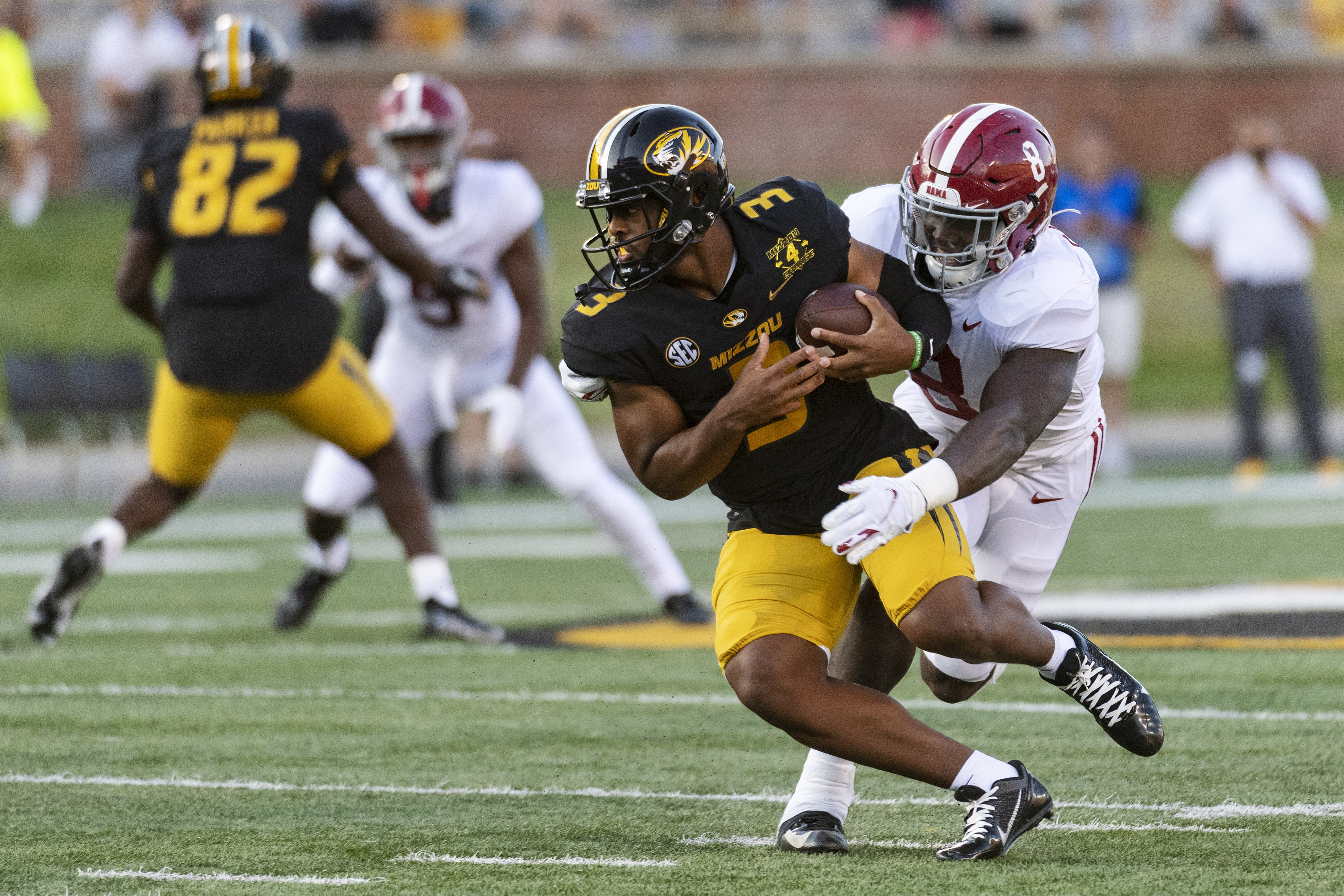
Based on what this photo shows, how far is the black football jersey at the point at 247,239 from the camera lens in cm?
591

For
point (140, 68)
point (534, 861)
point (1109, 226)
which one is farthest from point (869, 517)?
point (140, 68)

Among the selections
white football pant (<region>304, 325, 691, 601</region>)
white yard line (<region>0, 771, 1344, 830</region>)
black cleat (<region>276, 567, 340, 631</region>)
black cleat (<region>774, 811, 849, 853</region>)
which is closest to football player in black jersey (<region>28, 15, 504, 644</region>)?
white football pant (<region>304, 325, 691, 601</region>)

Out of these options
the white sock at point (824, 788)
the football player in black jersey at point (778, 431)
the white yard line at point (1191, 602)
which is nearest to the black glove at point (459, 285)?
the white yard line at point (1191, 602)

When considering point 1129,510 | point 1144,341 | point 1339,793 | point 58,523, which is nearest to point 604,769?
point 1339,793

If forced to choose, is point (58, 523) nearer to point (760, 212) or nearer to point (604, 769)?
point (604, 769)

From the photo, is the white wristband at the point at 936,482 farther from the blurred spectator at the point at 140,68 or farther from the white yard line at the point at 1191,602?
the blurred spectator at the point at 140,68

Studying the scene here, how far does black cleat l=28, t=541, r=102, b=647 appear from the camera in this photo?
18.9ft

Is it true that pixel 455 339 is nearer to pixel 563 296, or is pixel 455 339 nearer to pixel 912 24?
pixel 563 296

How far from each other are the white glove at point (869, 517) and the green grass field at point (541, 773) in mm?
593

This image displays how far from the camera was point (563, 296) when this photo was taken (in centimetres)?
1788

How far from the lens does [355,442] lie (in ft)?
20.1

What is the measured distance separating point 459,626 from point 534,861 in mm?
2794

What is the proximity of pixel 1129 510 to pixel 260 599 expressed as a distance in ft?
16.2

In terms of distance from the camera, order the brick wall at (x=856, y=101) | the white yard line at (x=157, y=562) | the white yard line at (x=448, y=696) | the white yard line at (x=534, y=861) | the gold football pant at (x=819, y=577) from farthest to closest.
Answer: the brick wall at (x=856, y=101), the white yard line at (x=157, y=562), the white yard line at (x=448, y=696), the gold football pant at (x=819, y=577), the white yard line at (x=534, y=861)
